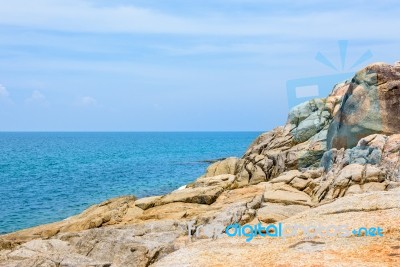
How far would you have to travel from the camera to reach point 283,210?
26328 mm

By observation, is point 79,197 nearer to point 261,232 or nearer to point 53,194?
point 53,194

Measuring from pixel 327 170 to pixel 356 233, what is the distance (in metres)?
19.2

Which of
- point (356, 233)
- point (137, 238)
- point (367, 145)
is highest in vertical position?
point (367, 145)

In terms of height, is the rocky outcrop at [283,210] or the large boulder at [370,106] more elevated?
the large boulder at [370,106]

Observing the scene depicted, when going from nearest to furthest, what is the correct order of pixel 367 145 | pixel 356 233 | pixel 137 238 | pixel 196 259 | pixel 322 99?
pixel 196 259
pixel 356 233
pixel 137 238
pixel 367 145
pixel 322 99

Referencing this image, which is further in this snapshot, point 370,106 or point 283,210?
point 370,106

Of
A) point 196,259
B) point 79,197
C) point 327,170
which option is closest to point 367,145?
point 327,170

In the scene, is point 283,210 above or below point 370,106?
below

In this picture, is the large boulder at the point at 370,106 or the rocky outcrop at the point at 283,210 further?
the large boulder at the point at 370,106

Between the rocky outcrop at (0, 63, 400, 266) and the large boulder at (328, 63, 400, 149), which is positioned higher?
the large boulder at (328, 63, 400, 149)

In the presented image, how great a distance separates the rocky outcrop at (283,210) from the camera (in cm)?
1717

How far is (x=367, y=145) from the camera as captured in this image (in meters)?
34.5

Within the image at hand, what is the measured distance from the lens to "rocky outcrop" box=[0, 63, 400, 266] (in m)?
17.2

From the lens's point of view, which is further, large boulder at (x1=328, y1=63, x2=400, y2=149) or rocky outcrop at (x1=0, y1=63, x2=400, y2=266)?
large boulder at (x1=328, y1=63, x2=400, y2=149)
